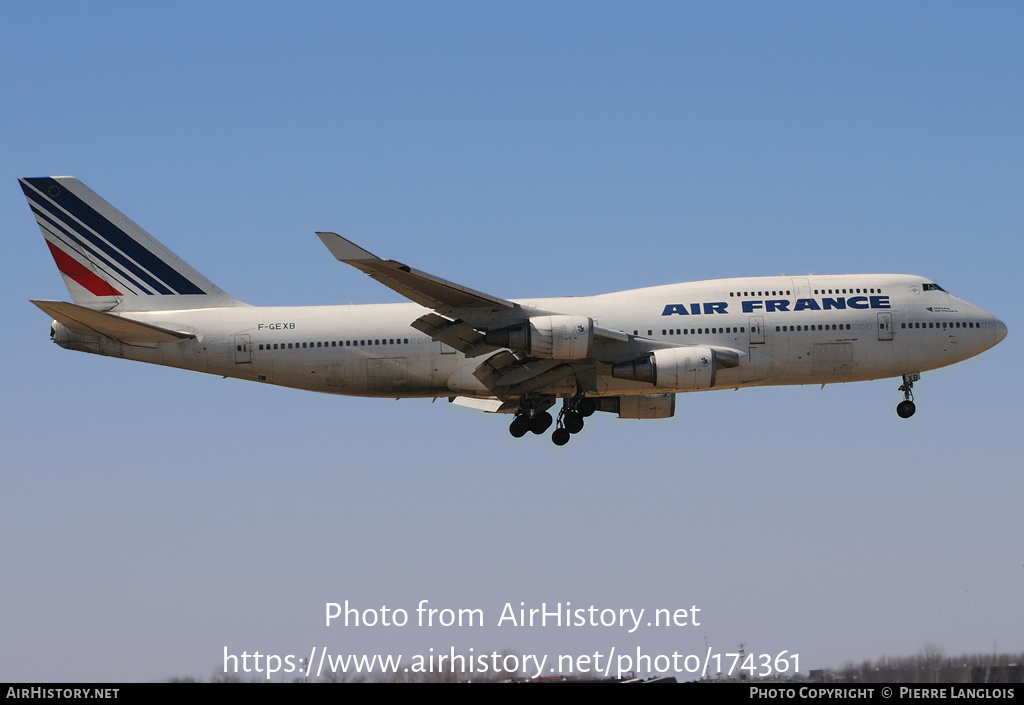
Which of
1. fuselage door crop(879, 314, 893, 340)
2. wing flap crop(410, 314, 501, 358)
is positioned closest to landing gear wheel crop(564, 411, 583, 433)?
wing flap crop(410, 314, 501, 358)

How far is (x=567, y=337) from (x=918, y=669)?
14233mm

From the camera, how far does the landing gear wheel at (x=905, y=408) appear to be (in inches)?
1813

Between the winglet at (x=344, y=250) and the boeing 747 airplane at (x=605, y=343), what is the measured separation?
4331 millimetres

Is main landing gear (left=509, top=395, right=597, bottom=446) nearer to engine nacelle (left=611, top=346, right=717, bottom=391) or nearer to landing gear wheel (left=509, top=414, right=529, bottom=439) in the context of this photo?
landing gear wheel (left=509, top=414, right=529, bottom=439)

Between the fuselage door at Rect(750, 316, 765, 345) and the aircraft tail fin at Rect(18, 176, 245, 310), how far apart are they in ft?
59.8

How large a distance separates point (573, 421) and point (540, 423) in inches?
45.2

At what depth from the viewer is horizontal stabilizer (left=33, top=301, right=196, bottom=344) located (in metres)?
42.9

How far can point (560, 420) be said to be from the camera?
45.1m

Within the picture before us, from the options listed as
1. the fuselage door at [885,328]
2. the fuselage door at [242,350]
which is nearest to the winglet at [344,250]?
the fuselage door at [242,350]

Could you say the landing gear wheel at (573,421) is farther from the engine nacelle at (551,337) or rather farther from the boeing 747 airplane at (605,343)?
the engine nacelle at (551,337)

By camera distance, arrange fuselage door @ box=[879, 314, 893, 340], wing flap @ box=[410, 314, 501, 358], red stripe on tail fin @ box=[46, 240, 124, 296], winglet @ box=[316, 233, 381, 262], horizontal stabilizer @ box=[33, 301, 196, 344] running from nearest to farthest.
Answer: winglet @ box=[316, 233, 381, 262] → wing flap @ box=[410, 314, 501, 358] → horizontal stabilizer @ box=[33, 301, 196, 344] → fuselage door @ box=[879, 314, 893, 340] → red stripe on tail fin @ box=[46, 240, 124, 296]

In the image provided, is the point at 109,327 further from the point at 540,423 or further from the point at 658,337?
the point at 658,337
